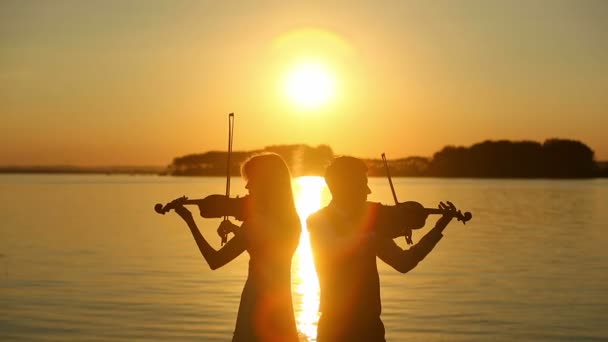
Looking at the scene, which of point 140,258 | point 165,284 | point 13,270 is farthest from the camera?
point 140,258

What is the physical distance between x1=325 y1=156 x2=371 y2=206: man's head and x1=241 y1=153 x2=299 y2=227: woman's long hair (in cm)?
47

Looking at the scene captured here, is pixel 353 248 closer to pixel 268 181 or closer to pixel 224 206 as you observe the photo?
pixel 268 181

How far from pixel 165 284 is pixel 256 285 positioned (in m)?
18.7

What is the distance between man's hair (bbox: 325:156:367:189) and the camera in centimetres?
627

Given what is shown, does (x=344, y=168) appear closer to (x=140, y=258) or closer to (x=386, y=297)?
(x=386, y=297)

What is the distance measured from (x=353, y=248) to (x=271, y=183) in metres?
0.83

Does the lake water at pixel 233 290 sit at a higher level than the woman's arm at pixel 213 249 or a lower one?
lower

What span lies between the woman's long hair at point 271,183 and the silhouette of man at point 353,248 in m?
0.38

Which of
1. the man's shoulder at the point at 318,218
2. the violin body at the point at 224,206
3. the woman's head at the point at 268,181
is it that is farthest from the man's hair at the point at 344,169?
the violin body at the point at 224,206

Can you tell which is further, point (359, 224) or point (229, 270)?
point (229, 270)

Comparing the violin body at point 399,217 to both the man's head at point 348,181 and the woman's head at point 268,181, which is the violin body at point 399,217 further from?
the woman's head at point 268,181

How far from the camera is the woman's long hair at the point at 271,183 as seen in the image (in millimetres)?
6633

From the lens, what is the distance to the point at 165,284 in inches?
989

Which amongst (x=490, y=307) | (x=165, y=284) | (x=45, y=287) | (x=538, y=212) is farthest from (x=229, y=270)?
(x=538, y=212)
